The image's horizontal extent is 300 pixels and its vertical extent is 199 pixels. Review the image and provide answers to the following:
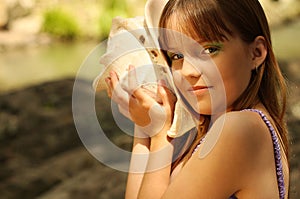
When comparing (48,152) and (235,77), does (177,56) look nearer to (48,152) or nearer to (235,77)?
(235,77)

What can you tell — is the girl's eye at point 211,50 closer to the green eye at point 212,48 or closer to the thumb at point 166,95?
the green eye at point 212,48

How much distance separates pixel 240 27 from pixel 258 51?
Answer: 0.23 ft

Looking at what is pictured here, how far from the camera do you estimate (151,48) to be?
52.1 inches

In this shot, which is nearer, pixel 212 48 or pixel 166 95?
pixel 212 48

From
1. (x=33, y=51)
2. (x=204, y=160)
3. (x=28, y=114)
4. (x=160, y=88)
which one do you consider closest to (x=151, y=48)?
(x=160, y=88)

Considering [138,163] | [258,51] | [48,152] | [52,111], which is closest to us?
[258,51]

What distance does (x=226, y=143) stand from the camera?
1.13 m

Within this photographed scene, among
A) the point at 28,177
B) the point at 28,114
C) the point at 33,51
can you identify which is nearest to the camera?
the point at 28,177

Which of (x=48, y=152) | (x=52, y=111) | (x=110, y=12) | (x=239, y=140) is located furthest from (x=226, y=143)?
(x=110, y=12)

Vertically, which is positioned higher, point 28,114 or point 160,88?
point 160,88

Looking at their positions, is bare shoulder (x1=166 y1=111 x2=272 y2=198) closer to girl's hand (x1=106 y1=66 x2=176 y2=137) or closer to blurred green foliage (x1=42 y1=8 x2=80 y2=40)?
girl's hand (x1=106 y1=66 x2=176 y2=137)

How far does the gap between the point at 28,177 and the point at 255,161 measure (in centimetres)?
301

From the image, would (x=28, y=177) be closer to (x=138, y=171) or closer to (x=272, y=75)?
(x=138, y=171)

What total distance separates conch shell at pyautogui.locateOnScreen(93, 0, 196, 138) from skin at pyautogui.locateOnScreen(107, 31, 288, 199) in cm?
3
